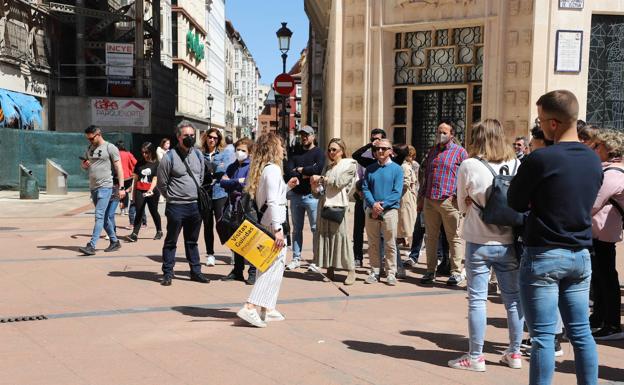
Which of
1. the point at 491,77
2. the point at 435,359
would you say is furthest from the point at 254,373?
the point at 491,77

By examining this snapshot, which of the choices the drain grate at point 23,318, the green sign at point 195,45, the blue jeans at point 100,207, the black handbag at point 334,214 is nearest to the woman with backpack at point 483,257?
the black handbag at point 334,214

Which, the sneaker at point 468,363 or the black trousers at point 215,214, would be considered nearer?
the sneaker at point 468,363

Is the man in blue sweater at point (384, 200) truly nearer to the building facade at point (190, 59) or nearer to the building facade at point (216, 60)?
the building facade at point (190, 59)

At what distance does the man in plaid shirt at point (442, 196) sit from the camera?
7.91 m

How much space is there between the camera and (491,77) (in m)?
16.0

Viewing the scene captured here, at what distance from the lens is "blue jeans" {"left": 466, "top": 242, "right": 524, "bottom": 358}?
15.7ft

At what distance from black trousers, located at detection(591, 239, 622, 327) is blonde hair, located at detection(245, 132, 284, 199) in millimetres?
2912

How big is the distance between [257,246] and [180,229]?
7.75 ft

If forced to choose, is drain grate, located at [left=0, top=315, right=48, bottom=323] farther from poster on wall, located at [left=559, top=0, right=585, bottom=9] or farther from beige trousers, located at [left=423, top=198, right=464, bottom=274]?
poster on wall, located at [left=559, top=0, right=585, bottom=9]

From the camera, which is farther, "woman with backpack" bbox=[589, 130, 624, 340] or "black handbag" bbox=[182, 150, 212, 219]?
"black handbag" bbox=[182, 150, 212, 219]

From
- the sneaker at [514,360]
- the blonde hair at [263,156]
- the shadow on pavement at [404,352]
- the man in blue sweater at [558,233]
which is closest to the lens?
the man in blue sweater at [558,233]

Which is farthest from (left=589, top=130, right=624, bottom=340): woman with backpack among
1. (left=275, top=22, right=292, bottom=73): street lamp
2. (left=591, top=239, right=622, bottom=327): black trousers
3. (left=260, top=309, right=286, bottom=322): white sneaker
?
(left=275, top=22, right=292, bottom=73): street lamp

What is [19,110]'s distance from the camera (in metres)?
27.2

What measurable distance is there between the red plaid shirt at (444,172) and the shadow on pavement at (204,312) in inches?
111
